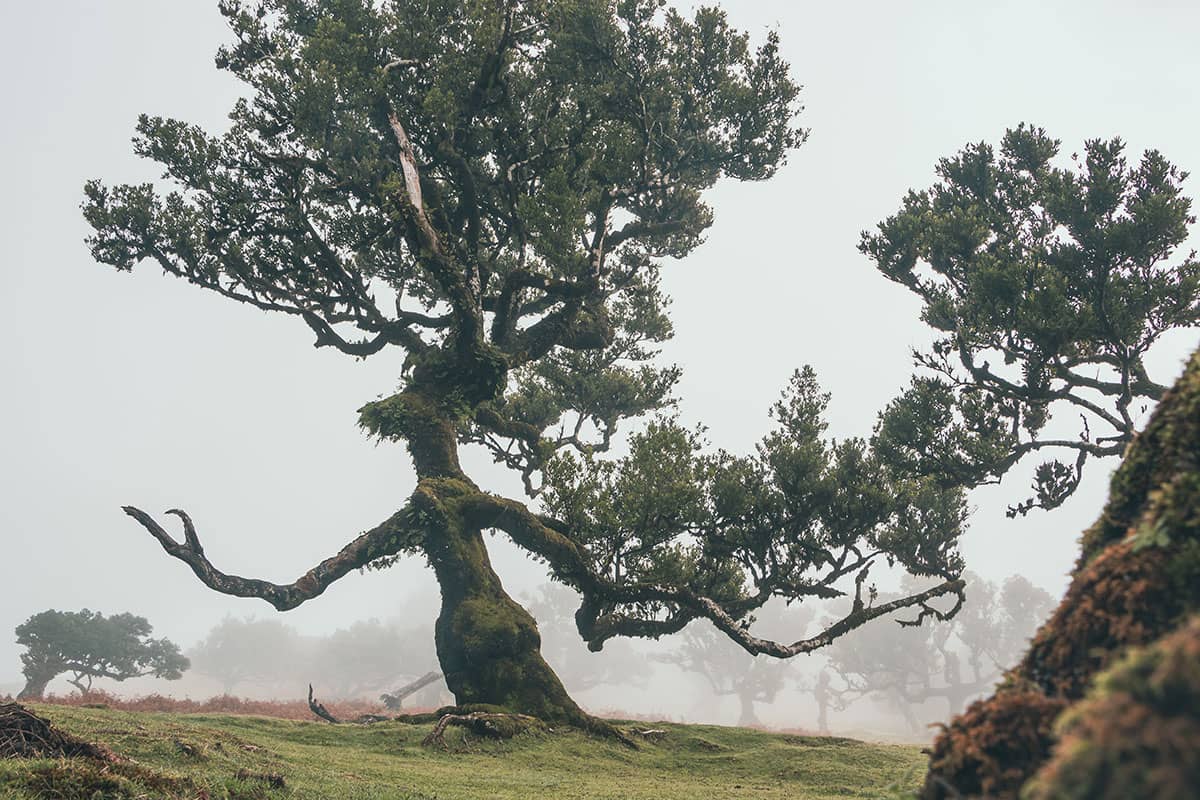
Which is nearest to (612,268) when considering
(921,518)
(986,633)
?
(921,518)

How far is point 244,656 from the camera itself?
401 feet

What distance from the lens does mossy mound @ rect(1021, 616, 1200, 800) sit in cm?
163

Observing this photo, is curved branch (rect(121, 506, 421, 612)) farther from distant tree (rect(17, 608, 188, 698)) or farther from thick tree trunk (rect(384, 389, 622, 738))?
distant tree (rect(17, 608, 188, 698))

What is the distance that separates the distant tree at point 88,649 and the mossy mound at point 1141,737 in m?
58.5

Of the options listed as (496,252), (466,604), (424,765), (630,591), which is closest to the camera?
(424,765)

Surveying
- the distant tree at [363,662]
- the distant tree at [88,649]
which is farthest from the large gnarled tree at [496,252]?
the distant tree at [363,662]

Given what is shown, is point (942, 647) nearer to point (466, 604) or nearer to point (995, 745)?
point (466, 604)

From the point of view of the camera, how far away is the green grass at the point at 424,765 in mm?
8052

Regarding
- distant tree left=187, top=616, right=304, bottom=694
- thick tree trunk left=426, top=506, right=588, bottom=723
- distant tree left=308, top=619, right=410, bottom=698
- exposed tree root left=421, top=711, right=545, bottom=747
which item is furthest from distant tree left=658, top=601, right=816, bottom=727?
exposed tree root left=421, top=711, right=545, bottom=747

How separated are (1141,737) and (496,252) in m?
23.7

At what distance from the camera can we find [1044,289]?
715 inches

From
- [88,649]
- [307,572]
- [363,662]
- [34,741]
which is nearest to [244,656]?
[363,662]

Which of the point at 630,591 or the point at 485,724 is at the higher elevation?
the point at 630,591

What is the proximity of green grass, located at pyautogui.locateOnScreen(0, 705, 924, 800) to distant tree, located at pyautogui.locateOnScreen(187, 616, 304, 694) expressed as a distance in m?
124
